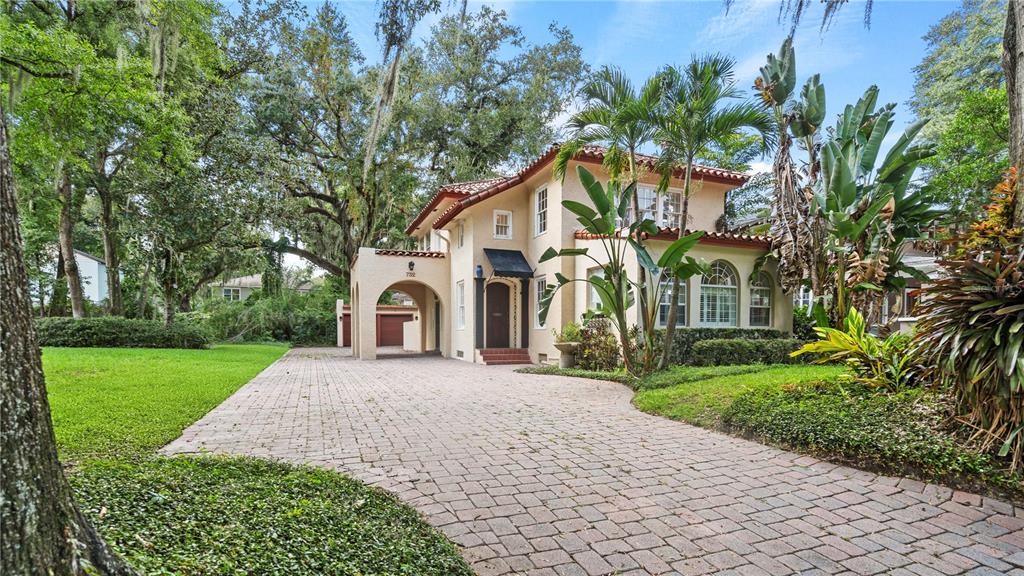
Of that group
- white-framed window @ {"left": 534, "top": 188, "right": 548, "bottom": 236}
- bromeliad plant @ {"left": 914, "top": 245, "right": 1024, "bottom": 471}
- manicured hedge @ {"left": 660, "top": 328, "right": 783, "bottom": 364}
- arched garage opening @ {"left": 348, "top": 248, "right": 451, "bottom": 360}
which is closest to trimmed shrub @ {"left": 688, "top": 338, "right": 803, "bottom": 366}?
manicured hedge @ {"left": 660, "top": 328, "right": 783, "bottom": 364}

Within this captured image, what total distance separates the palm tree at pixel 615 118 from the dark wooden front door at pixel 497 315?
6984 millimetres

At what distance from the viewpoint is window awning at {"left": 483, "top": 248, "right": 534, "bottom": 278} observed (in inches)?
606

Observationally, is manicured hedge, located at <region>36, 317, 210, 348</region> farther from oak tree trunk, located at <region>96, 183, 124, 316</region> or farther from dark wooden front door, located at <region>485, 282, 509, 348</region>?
dark wooden front door, located at <region>485, 282, 509, 348</region>

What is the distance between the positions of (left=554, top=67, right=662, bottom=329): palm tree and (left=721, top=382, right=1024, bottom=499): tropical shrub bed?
419cm

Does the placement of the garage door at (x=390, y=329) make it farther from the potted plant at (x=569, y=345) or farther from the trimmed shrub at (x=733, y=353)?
the trimmed shrub at (x=733, y=353)

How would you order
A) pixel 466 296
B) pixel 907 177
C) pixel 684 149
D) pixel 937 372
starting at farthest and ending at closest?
pixel 466 296 → pixel 907 177 → pixel 684 149 → pixel 937 372

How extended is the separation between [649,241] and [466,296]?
698 centimetres

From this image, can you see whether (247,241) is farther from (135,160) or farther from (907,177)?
(907,177)

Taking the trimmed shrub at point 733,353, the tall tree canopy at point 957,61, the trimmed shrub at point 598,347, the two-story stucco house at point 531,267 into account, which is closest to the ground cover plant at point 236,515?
the trimmed shrub at point 598,347

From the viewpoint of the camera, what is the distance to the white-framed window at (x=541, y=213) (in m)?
15.6

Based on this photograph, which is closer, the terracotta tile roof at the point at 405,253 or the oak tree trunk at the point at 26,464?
the oak tree trunk at the point at 26,464

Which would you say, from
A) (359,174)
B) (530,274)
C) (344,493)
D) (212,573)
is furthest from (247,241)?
(212,573)

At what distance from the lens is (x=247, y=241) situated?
20.3 metres

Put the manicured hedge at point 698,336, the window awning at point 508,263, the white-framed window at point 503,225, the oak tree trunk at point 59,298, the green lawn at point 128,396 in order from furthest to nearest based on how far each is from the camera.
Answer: the oak tree trunk at point 59,298
the white-framed window at point 503,225
the window awning at point 508,263
the manicured hedge at point 698,336
the green lawn at point 128,396
